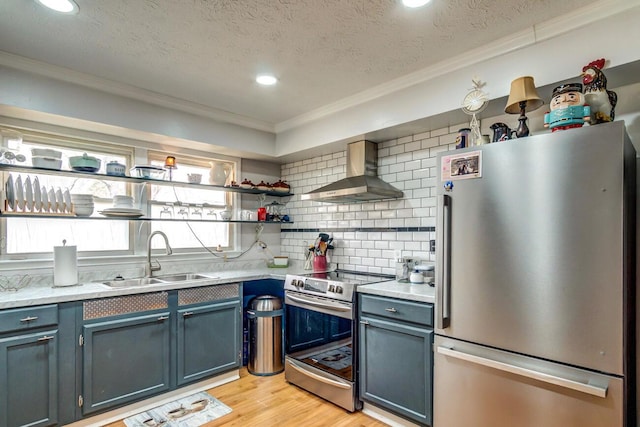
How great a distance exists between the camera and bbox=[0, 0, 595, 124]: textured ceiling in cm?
185

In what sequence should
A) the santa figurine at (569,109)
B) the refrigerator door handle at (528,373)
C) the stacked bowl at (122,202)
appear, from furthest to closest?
the stacked bowl at (122,202)
the santa figurine at (569,109)
the refrigerator door handle at (528,373)

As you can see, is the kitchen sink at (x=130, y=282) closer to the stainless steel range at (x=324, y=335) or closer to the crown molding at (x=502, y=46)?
the stainless steel range at (x=324, y=335)

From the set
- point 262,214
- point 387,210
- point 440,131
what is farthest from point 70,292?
point 440,131

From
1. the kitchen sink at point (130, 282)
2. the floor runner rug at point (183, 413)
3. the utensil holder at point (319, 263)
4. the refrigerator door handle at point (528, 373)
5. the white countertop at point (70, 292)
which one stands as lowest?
the floor runner rug at point (183, 413)

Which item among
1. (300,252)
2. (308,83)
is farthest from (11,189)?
(300,252)

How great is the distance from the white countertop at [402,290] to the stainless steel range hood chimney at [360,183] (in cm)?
77

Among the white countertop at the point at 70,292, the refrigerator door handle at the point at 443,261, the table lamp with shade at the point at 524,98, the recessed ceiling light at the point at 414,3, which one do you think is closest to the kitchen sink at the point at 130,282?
the white countertop at the point at 70,292

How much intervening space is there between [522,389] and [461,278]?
568 millimetres

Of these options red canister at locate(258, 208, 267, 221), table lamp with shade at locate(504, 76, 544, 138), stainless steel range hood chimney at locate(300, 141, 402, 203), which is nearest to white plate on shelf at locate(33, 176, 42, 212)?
red canister at locate(258, 208, 267, 221)

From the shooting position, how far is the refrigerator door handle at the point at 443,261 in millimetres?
1944

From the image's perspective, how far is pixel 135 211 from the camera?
A: 2990 millimetres

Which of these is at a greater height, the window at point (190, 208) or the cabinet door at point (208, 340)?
the window at point (190, 208)

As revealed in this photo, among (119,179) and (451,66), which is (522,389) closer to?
(451,66)

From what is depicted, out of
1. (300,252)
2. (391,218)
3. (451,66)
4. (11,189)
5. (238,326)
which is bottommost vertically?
(238,326)
